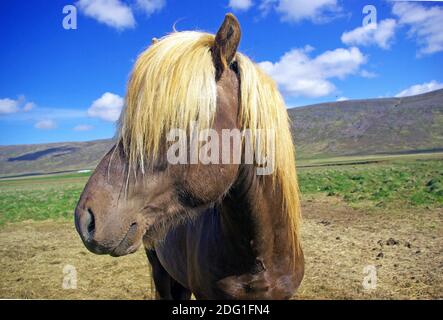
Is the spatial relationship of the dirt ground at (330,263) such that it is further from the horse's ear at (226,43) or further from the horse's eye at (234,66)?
the horse's ear at (226,43)

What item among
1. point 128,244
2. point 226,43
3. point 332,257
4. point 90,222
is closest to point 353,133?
point 332,257

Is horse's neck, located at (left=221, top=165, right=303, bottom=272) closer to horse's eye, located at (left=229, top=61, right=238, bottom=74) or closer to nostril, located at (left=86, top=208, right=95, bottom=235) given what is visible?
horse's eye, located at (left=229, top=61, right=238, bottom=74)

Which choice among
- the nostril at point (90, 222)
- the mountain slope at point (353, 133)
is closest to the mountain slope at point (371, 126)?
the mountain slope at point (353, 133)

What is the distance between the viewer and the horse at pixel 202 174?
169 cm

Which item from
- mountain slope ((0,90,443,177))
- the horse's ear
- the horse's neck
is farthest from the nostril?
mountain slope ((0,90,443,177))

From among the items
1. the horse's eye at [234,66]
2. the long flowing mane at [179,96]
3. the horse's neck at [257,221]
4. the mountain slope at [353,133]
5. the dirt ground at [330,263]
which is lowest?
the dirt ground at [330,263]

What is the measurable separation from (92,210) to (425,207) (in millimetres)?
11993

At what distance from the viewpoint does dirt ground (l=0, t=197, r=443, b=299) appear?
5621 mm

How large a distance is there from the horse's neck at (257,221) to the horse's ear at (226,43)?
25.8 inches

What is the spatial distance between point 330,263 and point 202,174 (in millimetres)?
5919

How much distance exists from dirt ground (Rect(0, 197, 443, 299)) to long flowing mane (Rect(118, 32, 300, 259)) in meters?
4.34

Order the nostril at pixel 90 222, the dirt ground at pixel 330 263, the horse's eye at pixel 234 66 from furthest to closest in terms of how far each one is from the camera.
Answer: the dirt ground at pixel 330 263 < the horse's eye at pixel 234 66 < the nostril at pixel 90 222

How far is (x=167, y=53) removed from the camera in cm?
188
